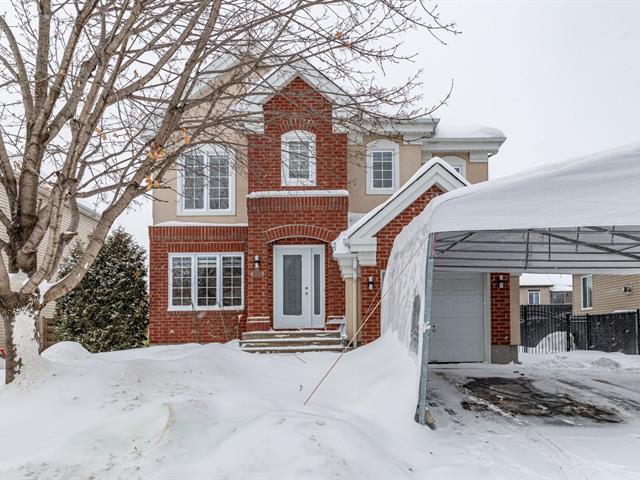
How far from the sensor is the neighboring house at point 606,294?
74.8ft

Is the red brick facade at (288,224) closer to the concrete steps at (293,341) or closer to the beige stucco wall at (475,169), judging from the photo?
the concrete steps at (293,341)

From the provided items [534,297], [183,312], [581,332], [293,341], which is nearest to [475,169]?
[293,341]

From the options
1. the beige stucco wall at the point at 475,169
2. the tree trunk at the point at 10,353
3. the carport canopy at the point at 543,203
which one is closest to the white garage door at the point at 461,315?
the beige stucco wall at the point at 475,169

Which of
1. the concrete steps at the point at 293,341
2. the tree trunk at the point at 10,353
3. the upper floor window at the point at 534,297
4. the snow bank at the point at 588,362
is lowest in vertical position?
the snow bank at the point at 588,362

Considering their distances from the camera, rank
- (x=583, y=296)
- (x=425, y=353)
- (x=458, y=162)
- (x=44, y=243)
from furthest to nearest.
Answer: (x=583, y=296), (x=44, y=243), (x=458, y=162), (x=425, y=353)

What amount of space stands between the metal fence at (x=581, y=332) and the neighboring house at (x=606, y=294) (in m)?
2.67

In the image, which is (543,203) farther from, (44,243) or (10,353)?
(44,243)

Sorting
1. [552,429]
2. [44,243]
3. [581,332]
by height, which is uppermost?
[44,243]

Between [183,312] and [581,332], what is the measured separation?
1534 cm

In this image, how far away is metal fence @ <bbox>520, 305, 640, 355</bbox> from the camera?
61.5ft

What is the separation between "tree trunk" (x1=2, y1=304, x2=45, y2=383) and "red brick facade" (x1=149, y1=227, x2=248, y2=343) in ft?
31.7

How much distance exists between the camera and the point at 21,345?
620 cm

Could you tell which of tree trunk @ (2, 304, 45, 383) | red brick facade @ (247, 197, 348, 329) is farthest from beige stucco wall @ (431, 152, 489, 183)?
tree trunk @ (2, 304, 45, 383)

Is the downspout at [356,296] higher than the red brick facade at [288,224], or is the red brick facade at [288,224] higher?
the red brick facade at [288,224]
